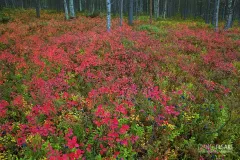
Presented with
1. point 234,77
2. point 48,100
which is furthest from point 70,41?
point 234,77

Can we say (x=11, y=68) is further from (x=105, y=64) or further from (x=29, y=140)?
(x=29, y=140)

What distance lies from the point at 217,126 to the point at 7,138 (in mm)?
5269

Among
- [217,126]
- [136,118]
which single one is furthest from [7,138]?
[217,126]

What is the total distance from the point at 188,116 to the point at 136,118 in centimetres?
151

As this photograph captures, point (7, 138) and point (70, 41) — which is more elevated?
point (70, 41)

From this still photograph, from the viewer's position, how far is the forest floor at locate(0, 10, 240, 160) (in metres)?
4.42

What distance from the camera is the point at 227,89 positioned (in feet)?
22.3

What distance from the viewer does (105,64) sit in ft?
31.0

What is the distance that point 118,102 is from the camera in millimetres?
5977

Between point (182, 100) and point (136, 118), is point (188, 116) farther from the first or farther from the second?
point (136, 118)

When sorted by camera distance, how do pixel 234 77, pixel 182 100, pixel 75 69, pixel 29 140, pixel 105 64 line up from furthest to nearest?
1. pixel 105 64
2. pixel 75 69
3. pixel 234 77
4. pixel 182 100
5. pixel 29 140

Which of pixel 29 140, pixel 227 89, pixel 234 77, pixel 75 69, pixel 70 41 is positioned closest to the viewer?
pixel 29 140

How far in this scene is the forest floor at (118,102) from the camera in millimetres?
4418

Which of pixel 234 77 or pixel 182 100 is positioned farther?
pixel 234 77
